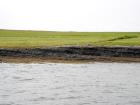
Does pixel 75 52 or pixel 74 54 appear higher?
pixel 75 52

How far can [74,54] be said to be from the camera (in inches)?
2472

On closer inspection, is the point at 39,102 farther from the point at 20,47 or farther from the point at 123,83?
the point at 20,47

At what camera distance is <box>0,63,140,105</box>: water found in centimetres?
3260

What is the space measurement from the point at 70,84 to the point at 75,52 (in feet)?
76.5

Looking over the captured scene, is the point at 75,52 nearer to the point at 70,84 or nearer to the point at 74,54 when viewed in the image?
the point at 74,54

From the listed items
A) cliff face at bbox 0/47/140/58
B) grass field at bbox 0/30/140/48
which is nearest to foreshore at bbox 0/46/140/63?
cliff face at bbox 0/47/140/58

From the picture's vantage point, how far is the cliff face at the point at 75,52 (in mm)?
61906

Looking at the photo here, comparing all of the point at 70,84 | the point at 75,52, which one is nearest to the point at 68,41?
the point at 75,52

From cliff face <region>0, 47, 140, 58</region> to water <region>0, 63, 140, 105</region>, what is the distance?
5.92 m

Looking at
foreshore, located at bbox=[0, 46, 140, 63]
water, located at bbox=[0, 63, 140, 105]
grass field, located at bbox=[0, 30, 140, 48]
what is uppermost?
grass field, located at bbox=[0, 30, 140, 48]

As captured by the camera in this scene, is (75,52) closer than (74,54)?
No

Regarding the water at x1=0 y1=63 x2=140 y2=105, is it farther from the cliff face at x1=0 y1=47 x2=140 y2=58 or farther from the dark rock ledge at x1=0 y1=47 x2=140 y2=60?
the cliff face at x1=0 y1=47 x2=140 y2=58

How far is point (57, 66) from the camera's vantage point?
179ft

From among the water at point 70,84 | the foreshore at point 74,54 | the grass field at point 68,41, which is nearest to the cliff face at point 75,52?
the foreshore at point 74,54
